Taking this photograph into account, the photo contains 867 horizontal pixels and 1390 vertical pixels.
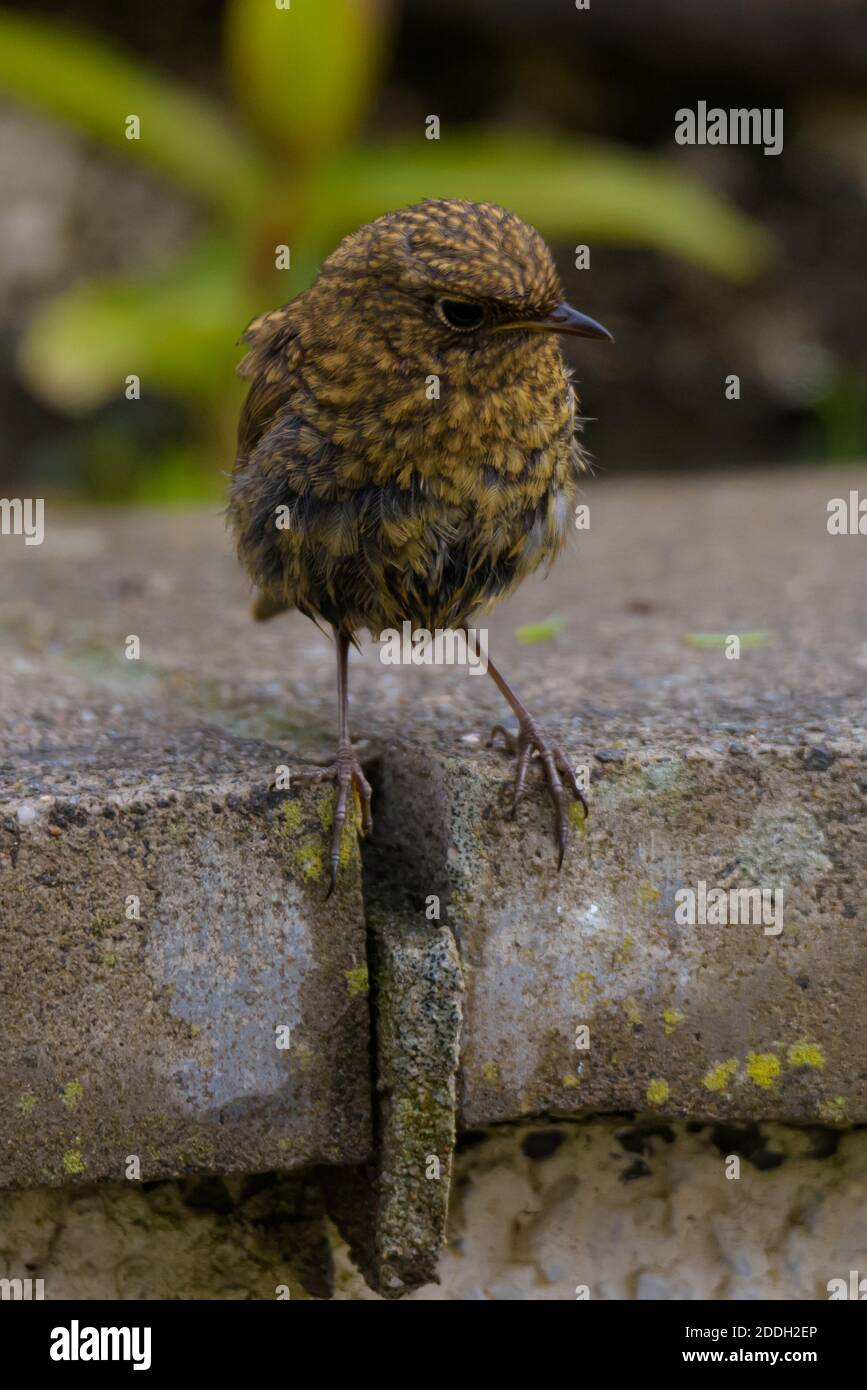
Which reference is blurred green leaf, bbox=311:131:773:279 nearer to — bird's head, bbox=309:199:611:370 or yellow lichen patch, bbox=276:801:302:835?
bird's head, bbox=309:199:611:370

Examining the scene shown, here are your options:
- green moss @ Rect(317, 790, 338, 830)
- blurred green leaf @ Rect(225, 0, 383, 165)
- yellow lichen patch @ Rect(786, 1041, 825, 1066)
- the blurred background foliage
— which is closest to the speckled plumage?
green moss @ Rect(317, 790, 338, 830)

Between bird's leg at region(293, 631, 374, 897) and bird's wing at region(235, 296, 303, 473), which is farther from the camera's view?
bird's wing at region(235, 296, 303, 473)

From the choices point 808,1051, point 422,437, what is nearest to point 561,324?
point 422,437

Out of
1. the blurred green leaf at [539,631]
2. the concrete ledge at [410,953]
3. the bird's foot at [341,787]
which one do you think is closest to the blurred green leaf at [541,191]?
the blurred green leaf at [539,631]

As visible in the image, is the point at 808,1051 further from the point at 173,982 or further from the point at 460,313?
the point at 460,313

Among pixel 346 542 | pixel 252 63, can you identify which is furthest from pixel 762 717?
pixel 252 63

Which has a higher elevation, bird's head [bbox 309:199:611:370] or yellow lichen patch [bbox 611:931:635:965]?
bird's head [bbox 309:199:611:370]

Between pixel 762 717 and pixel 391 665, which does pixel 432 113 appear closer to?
pixel 391 665
